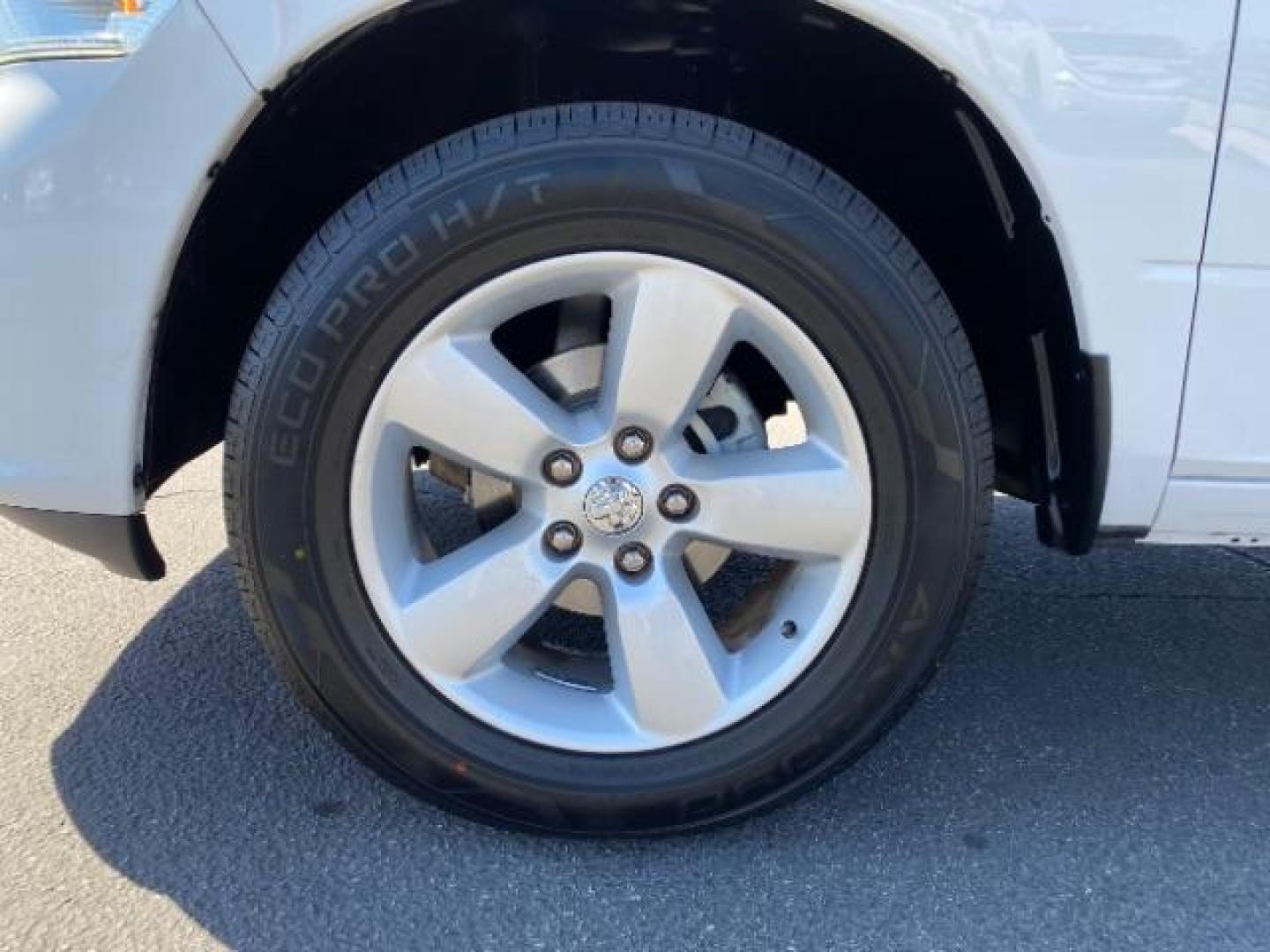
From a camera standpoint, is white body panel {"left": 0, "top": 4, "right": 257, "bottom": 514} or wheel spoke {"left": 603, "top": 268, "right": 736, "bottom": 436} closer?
white body panel {"left": 0, "top": 4, "right": 257, "bottom": 514}

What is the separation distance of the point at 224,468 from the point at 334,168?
0.54 m

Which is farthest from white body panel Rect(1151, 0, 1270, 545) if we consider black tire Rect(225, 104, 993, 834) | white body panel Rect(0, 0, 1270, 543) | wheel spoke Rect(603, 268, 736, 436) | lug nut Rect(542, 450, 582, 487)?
lug nut Rect(542, 450, 582, 487)

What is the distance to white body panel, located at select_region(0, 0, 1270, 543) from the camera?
5.33ft

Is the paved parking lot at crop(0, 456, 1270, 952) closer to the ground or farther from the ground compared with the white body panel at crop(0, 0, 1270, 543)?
closer to the ground

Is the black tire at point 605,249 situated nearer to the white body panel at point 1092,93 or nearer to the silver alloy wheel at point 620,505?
the silver alloy wheel at point 620,505

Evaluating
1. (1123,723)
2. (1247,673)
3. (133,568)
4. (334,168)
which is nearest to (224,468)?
(133,568)

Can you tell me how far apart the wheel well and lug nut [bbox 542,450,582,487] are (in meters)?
0.57

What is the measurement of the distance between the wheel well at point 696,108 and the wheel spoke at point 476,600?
457 millimetres

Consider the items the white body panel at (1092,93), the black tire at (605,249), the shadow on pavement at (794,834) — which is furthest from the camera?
the shadow on pavement at (794,834)

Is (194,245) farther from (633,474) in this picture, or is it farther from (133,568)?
(633,474)

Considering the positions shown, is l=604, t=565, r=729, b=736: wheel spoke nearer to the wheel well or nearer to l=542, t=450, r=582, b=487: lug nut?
l=542, t=450, r=582, b=487: lug nut

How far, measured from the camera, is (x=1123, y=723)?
7.70 ft

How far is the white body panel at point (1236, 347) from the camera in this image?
5.38 feet

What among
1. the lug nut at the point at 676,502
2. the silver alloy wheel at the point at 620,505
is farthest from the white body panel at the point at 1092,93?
the lug nut at the point at 676,502
